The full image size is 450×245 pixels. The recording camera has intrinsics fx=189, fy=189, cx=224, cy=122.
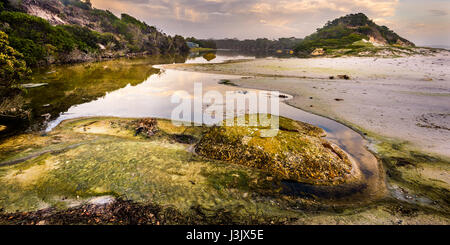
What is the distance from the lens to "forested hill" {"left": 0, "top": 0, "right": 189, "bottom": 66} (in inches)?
1583

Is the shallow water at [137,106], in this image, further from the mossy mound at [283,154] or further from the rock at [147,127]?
the rock at [147,127]

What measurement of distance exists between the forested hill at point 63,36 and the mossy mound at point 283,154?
32095 mm

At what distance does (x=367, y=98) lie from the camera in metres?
16.3

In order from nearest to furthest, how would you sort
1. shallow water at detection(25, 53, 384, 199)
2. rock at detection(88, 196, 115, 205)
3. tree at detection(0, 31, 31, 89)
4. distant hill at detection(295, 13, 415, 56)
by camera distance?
rock at detection(88, 196, 115, 205) < shallow water at detection(25, 53, 384, 199) < tree at detection(0, 31, 31, 89) < distant hill at detection(295, 13, 415, 56)

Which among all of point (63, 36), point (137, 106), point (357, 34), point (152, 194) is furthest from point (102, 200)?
point (357, 34)

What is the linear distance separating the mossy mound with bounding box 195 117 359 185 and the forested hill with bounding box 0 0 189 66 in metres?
32.1

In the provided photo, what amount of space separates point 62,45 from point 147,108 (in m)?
51.1

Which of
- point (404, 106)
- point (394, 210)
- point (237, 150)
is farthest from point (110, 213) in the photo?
point (404, 106)

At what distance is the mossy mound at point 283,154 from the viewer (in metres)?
6.82

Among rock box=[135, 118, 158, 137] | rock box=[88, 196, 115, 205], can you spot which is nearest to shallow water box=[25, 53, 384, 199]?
rock box=[135, 118, 158, 137]

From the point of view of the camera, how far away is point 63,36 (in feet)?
174

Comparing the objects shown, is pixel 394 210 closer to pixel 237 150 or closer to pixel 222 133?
pixel 237 150

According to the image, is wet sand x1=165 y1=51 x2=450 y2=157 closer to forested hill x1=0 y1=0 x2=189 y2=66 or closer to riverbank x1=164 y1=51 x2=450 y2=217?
riverbank x1=164 y1=51 x2=450 y2=217
